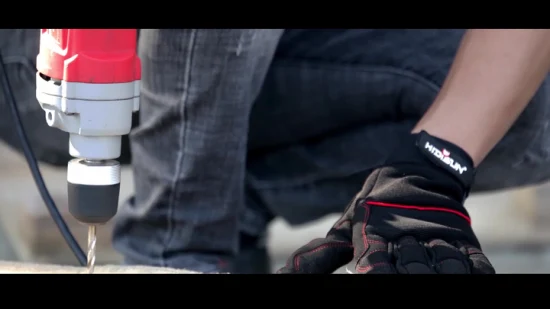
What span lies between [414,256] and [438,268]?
0.09ft

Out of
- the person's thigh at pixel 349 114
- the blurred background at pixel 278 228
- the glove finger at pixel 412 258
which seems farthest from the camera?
the blurred background at pixel 278 228

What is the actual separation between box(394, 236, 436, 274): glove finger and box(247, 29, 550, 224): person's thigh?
23.9 inches

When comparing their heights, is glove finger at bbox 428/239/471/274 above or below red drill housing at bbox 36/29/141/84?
below

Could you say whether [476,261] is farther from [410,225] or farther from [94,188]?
[94,188]

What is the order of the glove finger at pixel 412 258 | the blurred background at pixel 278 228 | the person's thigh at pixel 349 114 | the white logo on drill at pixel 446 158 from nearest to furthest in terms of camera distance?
the glove finger at pixel 412 258, the white logo on drill at pixel 446 158, the person's thigh at pixel 349 114, the blurred background at pixel 278 228

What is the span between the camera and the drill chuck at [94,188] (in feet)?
2.62

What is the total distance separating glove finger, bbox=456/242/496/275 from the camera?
77 cm

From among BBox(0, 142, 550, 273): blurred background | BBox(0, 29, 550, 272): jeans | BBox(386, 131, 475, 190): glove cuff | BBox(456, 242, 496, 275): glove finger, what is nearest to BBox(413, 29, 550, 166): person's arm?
BBox(386, 131, 475, 190): glove cuff

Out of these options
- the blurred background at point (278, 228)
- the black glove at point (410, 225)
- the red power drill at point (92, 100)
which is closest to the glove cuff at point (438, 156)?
the black glove at point (410, 225)

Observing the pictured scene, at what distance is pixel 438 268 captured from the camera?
77cm

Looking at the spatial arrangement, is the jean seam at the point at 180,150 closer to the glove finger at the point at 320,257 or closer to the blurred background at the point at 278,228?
the glove finger at the point at 320,257

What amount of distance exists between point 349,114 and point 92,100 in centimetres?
78

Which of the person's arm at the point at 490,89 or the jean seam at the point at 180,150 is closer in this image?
the person's arm at the point at 490,89

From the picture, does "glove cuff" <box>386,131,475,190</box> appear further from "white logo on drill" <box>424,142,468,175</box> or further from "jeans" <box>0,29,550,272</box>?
"jeans" <box>0,29,550,272</box>
